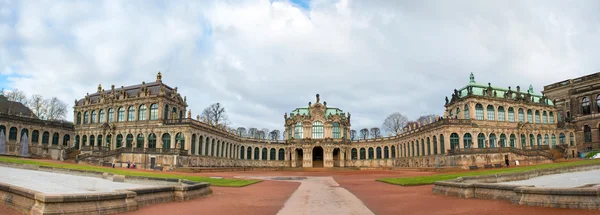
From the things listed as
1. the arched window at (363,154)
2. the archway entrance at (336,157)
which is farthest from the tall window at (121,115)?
the arched window at (363,154)

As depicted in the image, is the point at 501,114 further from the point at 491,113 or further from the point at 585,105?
the point at 585,105

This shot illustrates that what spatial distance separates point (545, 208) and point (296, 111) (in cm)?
7976

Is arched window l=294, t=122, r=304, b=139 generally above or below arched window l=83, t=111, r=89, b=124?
below

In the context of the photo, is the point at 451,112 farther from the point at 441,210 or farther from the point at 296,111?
the point at 441,210

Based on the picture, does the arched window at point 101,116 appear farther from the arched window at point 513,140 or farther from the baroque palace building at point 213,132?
the arched window at point 513,140

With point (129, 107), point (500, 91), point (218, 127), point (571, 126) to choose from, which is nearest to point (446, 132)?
point (500, 91)

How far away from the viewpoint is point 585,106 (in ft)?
223

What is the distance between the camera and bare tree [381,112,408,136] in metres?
117

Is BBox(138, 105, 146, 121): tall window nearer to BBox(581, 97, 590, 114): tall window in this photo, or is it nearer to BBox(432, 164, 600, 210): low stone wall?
BBox(432, 164, 600, 210): low stone wall

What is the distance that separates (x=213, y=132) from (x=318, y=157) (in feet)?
103

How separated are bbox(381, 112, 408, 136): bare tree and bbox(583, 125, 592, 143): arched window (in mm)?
53227

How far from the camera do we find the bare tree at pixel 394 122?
116750mm

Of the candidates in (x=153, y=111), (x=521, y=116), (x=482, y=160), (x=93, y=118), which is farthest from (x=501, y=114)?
(x=93, y=118)

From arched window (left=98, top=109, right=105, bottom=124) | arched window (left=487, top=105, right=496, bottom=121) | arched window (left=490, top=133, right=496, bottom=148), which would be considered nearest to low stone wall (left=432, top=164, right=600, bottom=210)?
arched window (left=490, top=133, right=496, bottom=148)
